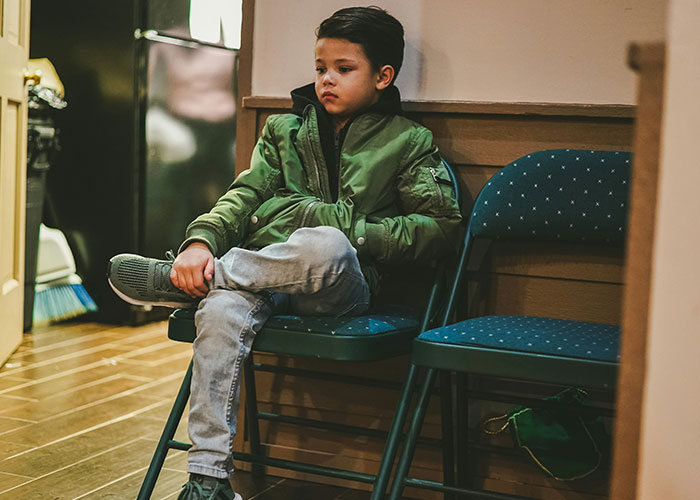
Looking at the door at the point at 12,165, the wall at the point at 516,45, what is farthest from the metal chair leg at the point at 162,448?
the door at the point at 12,165

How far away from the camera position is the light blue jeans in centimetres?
153

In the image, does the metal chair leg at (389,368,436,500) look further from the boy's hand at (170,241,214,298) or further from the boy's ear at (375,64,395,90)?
the boy's ear at (375,64,395,90)

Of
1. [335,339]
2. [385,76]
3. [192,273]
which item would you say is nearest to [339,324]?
[335,339]

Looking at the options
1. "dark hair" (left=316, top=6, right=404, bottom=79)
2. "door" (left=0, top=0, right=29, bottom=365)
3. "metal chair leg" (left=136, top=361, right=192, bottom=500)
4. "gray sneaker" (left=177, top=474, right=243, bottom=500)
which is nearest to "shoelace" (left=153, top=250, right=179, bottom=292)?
"metal chair leg" (left=136, top=361, right=192, bottom=500)

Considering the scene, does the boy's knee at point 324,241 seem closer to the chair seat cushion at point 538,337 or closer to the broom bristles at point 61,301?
the chair seat cushion at point 538,337

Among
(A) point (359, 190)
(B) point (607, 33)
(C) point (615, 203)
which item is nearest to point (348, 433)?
(A) point (359, 190)

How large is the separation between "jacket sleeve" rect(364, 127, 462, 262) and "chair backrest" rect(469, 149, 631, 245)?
7 centimetres

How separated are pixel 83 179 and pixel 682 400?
3.75 metres

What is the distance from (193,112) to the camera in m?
4.32

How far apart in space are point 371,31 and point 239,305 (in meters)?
0.70

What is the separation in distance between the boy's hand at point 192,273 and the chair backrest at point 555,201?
0.49m

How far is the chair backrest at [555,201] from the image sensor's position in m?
1.76

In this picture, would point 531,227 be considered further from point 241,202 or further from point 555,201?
point 241,202

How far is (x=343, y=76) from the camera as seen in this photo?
1.89 m
